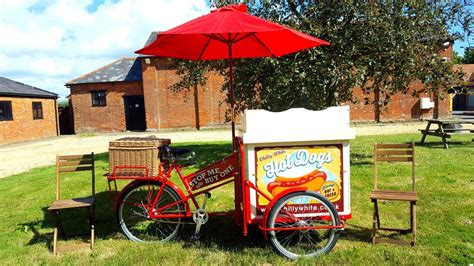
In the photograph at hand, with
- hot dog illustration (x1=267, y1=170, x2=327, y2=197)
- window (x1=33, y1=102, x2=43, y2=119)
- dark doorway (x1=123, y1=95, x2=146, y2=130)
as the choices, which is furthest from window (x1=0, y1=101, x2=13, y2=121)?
hot dog illustration (x1=267, y1=170, x2=327, y2=197)

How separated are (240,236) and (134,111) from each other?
A: 2423 cm

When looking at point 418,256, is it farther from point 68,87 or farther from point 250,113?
point 68,87

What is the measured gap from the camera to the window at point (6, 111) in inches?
847

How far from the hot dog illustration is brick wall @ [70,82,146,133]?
24.3 m

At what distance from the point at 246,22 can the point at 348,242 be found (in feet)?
9.01

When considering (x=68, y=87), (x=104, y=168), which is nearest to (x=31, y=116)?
(x=68, y=87)

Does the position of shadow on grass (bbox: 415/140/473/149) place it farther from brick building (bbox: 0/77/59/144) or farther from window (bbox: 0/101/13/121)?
window (bbox: 0/101/13/121)

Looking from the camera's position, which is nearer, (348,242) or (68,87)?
(348,242)

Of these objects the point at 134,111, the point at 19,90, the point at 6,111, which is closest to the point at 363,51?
the point at 6,111

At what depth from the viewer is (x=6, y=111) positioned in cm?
2184

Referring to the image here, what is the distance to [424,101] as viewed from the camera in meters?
25.2

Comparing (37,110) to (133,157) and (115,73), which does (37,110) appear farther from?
(133,157)

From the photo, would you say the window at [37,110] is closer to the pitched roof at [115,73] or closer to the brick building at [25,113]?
the brick building at [25,113]

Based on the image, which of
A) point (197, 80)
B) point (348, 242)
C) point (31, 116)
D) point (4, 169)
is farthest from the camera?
point (31, 116)
